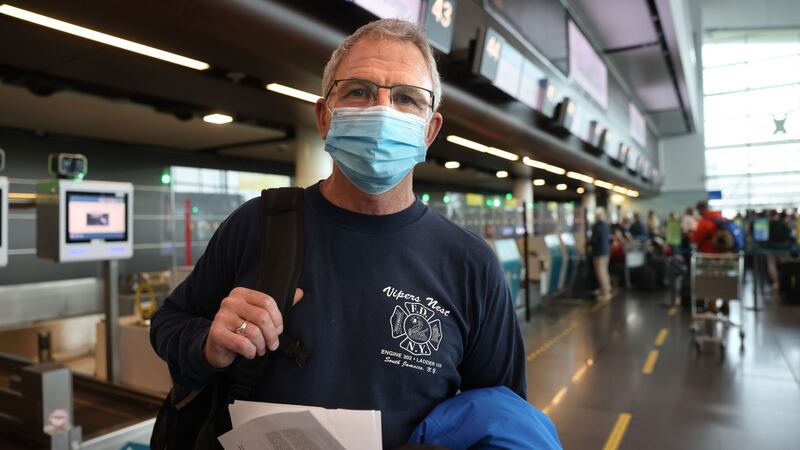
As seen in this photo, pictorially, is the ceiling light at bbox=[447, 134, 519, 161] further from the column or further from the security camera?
the security camera

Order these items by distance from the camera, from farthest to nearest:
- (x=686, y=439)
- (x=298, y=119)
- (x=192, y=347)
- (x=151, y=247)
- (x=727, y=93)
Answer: (x=727, y=93) < (x=151, y=247) < (x=298, y=119) < (x=686, y=439) < (x=192, y=347)

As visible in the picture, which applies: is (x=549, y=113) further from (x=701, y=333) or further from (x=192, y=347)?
(x=192, y=347)

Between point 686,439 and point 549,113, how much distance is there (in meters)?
6.03

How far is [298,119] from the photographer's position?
8.44 metres

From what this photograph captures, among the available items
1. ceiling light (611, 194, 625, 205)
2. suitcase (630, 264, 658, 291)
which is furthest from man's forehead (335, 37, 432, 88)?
ceiling light (611, 194, 625, 205)

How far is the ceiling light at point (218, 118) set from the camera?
333 inches

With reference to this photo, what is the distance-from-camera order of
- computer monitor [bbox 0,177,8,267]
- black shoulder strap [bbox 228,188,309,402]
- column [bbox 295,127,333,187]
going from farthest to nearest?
1. column [bbox 295,127,333,187]
2. computer monitor [bbox 0,177,8,267]
3. black shoulder strap [bbox 228,188,309,402]

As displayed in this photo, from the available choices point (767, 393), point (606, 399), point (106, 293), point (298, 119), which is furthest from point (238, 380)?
point (298, 119)

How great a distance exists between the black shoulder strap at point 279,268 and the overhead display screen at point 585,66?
885cm

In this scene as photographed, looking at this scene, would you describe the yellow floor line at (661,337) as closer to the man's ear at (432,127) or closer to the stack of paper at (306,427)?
the man's ear at (432,127)

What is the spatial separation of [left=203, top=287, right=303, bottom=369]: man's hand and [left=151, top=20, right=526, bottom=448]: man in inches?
0.8

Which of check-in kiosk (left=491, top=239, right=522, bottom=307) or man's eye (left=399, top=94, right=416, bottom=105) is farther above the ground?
man's eye (left=399, top=94, right=416, bottom=105)

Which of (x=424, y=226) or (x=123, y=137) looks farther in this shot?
(x=123, y=137)

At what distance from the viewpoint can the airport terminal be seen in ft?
3.83
